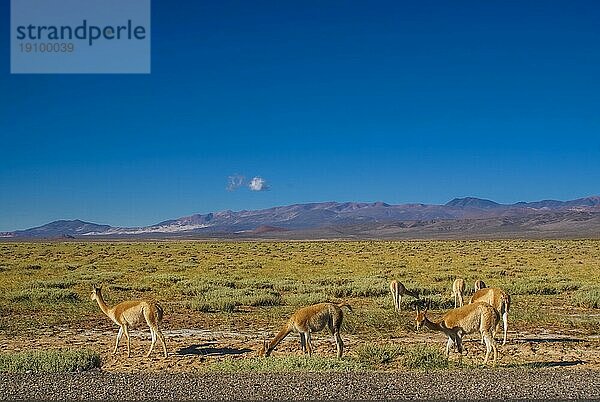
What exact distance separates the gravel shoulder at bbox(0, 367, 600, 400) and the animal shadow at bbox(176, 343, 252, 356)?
3264 mm

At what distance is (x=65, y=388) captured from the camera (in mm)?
8906

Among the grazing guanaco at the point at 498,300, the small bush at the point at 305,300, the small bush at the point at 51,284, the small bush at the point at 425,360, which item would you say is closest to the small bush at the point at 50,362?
the small bush at the point at 425,360

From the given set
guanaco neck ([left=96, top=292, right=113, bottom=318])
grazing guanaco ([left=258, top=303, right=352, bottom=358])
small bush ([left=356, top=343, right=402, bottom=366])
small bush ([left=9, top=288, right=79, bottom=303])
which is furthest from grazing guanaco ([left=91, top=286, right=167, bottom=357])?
small bush ([left=9, top=288, right=79, bottom=303])

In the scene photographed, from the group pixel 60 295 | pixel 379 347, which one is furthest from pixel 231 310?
pixel 379 347

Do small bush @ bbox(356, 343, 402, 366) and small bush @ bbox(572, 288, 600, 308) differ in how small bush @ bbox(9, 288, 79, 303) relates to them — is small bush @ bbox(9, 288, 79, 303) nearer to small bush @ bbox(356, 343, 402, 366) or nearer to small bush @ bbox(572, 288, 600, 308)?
small bush @ bbox(356, 343, 402, 366)


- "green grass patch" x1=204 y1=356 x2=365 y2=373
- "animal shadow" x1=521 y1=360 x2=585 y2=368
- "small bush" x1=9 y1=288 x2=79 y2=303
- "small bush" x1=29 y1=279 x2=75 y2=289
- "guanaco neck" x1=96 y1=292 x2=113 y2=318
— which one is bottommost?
"animal shadow" x1=521 y1=360 x2=585 y2=368

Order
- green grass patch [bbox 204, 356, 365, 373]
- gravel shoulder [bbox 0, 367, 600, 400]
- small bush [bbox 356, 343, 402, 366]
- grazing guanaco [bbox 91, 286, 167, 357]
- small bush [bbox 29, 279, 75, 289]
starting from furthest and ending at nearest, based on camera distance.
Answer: small bush [bbox 29, 279, 75, 289], grazing guanaco [bbox 91, 286, 167, 357], small bush [bbox 356, 343, 402, 366], green grass patch [bbox 204, 356, 365, 373], gravel shoulder [bbox 0, 367, 600, 400]

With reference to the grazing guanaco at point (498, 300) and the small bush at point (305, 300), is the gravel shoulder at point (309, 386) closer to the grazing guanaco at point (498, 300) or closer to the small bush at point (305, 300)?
the grazing guanaco at point (498, 300)

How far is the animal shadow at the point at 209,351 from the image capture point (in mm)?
13388

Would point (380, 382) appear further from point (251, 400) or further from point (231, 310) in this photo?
point (231, 310)

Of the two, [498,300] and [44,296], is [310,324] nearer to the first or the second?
[498,300]

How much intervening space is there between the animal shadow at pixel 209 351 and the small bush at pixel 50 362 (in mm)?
2262

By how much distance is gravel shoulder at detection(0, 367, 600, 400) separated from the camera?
8.51m

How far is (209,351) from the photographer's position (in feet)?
44.7
